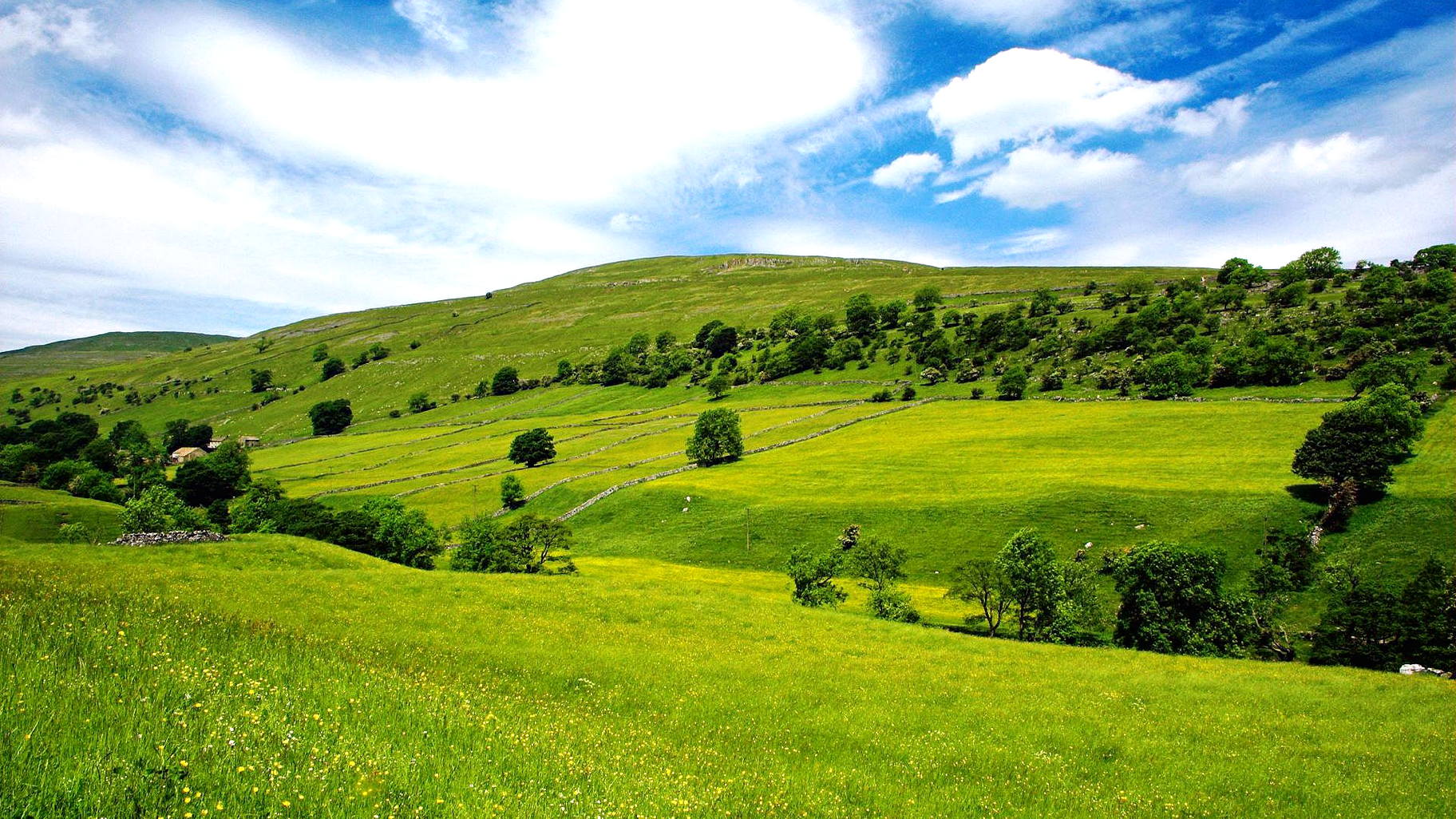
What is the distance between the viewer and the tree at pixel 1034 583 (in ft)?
152

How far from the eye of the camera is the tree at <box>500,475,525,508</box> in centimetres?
9569

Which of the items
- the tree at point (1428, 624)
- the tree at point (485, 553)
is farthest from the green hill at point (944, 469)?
the tree at point (485, 553)

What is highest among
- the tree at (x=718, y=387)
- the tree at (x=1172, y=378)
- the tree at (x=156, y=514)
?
the tree at (x=718, y=387)

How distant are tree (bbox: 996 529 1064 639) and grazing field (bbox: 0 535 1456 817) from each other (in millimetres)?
13297

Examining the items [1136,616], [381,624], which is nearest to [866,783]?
[381,624]

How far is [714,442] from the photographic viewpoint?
107438 mm

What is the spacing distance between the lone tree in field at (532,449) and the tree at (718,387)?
57.2 m

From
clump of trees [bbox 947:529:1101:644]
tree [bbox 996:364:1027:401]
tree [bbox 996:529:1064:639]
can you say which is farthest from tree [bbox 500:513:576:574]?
tree [bbox 996:364:1027:401]

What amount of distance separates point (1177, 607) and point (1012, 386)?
87042 millimetres

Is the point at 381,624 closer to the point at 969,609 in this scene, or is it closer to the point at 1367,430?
the point at 969,609

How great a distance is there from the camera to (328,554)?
35.2 meters

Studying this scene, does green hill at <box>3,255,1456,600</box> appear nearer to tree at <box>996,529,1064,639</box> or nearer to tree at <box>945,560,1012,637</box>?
tree at <box>945,560,1012,637</box>

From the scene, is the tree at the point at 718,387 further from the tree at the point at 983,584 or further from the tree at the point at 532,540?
the tree at the point at 983,584

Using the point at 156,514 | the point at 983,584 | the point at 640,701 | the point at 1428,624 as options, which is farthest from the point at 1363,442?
the point at 156,514
